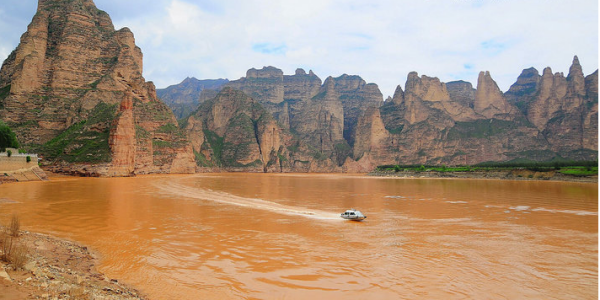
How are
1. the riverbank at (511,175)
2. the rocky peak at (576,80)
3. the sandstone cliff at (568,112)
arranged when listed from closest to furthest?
the riverbank at (511,175)
the sandstone cliff at (568,112)
the rocky peak at (576,80)

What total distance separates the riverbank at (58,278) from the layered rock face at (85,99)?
249ft

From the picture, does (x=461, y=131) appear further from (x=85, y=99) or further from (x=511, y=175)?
(x=85, y=99)

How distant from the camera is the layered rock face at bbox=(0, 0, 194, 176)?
3327 inches

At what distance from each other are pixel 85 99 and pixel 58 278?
4123 inches

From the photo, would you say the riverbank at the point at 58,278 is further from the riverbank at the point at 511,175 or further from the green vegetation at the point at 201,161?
the green vegetation at the point at 201,161

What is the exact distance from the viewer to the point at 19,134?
83625mm

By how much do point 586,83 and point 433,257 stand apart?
221685 millimetres

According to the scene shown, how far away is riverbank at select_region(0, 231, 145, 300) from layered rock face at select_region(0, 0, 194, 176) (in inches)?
2985

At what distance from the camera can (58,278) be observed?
9.50m

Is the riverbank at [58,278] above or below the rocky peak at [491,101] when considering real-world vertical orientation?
below

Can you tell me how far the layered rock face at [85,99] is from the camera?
84.5 metres

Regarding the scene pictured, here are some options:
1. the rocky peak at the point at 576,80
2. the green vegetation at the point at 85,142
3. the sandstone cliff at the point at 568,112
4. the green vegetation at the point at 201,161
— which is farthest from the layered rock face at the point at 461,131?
the green vegetation at the point at 85,142

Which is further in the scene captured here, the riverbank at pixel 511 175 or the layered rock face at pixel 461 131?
the layered rock face at pixel 461 131

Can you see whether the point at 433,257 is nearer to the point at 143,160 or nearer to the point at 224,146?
the point at 143,160
